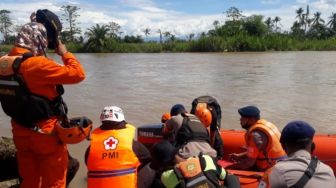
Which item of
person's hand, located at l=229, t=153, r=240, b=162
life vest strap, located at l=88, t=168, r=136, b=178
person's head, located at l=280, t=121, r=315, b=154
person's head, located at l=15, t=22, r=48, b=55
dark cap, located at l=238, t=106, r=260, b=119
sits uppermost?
person's head, located at l=15, t=22, r=48, b=55

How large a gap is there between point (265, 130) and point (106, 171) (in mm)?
1801

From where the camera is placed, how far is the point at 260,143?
4152mm

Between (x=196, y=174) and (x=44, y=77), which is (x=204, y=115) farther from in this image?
(x=44, y=77)

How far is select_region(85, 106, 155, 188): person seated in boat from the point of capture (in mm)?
2812

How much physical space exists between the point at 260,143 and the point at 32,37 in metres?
2.29

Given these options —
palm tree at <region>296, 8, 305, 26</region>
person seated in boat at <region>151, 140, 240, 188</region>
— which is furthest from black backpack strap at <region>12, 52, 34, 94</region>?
palm tree at <region>296, 8, 305, 26</region>

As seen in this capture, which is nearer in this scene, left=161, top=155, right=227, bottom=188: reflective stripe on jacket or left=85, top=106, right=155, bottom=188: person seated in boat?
left=161, top=155, right=227, bottom=188: reflective stripe on jacket

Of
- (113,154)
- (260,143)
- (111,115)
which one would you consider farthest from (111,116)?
(260,143)

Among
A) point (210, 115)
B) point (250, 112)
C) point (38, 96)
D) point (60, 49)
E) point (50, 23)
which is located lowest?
point (210, 115)

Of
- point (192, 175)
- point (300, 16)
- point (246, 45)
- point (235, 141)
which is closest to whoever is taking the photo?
point (192, 175)

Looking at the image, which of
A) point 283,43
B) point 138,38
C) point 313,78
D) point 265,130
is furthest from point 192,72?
point 138,38

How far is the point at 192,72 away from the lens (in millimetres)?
20547

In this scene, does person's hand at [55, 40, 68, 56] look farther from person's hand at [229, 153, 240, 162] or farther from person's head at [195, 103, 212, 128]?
person's hand at [229, 153, 240, 162]

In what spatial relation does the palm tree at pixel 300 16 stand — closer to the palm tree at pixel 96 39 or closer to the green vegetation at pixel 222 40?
the green vegetation at pixel 222 40
